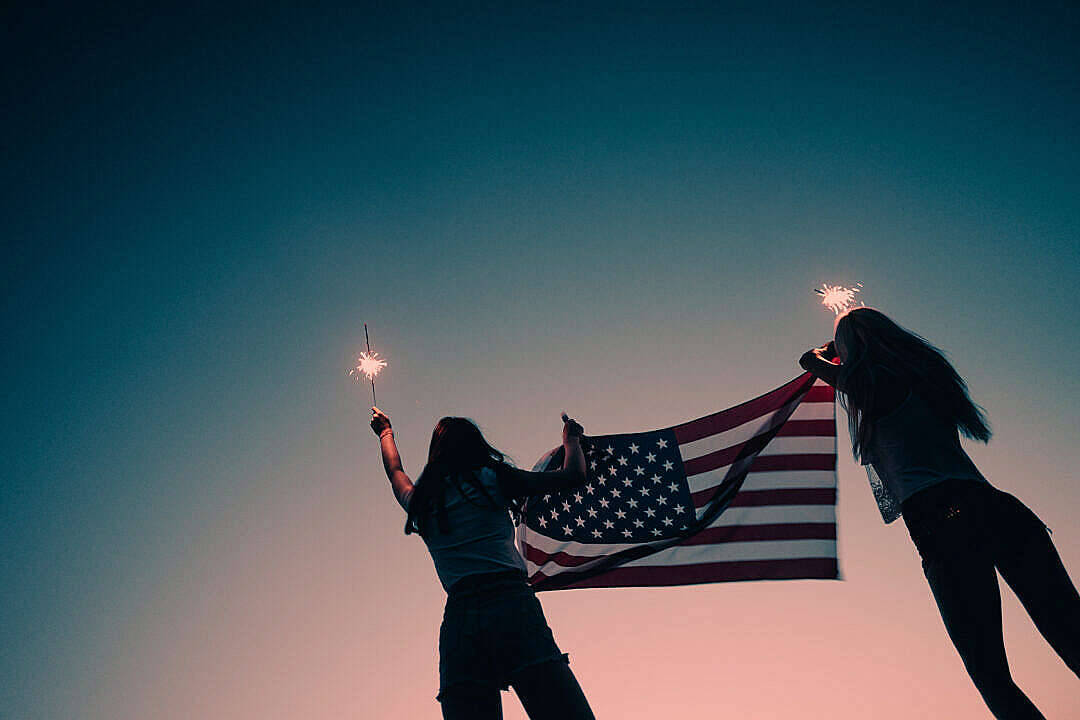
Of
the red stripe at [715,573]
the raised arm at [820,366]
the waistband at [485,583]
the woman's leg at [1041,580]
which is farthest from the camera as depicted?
the red stripe at [715,573]

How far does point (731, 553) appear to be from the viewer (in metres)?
6.38

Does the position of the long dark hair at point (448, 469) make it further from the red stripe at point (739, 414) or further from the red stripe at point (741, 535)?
the red stripe at point (739, 414)

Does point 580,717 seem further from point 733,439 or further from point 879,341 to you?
point 733,439

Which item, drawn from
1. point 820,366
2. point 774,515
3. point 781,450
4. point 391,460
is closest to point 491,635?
point 391,460

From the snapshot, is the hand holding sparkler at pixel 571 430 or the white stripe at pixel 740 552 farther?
the white stripe at pixel 740 552

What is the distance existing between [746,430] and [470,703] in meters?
4.44

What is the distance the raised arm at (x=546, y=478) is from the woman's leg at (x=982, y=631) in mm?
2066

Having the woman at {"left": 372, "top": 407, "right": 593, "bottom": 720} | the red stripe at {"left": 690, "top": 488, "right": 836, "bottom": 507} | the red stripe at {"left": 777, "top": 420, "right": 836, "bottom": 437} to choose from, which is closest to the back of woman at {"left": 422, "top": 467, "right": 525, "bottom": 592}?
the woman at {"left": 372, "top": 407, "right": 593, "bottom": 720}

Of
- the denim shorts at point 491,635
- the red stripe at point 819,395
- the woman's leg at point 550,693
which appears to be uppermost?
the red stripe at point 819,395

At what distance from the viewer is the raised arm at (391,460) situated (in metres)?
4.23

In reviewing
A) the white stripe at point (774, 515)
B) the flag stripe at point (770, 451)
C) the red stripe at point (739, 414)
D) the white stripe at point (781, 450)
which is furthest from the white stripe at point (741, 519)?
the red stripe at point (739, 414)

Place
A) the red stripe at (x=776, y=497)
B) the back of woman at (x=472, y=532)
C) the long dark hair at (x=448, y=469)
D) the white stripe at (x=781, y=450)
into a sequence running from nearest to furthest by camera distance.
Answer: the back of woman at (x=472, y=532)
the long dark hair at (x=448, y=469)
the red stripe at (x=776, y=497)
the white stripe at (x=781, y=450)

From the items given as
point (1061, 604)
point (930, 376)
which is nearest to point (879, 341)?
point (930, 376)

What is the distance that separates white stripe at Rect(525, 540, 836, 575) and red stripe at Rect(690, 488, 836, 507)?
0.37m
